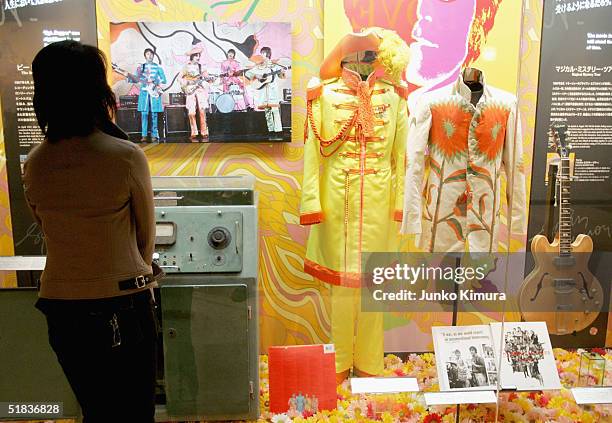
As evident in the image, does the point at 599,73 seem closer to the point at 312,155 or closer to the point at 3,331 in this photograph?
the point at 312,155

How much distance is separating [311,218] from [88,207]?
1.27 m

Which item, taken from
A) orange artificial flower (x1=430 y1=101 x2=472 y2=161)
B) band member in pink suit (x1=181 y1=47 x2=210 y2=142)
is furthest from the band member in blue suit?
orange artificial flower (x1=430 y1=101 x2=472 y2=161)

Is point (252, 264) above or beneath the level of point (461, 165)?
beneath

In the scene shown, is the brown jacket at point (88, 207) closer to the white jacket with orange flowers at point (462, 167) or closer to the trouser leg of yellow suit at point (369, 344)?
the white jacket with orange flowers at point (462, 167)

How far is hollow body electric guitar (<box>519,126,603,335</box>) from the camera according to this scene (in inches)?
87.7

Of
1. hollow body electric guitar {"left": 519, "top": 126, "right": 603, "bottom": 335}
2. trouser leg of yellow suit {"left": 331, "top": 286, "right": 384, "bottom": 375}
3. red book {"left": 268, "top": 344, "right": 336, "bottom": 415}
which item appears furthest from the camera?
trouser leg of yellow suit {"left": 331, "top": 286, "right": 384, "bottom": 375}

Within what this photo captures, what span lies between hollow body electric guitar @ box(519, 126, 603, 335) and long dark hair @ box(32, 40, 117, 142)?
171cm

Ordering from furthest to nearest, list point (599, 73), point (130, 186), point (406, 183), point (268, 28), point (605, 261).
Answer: point (268, 28) < point (406, 183) < point (605, 261) < point (599, 73) < point (130, 186)

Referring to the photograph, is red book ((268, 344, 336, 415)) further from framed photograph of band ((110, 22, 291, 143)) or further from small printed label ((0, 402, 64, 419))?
framed photograph of band ((110, 22, 291, 143))

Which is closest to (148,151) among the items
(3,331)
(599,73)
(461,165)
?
(3,331)

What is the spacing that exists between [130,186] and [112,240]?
0.56 feet

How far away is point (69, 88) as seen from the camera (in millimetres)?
1547

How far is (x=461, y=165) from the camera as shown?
243 centimetres

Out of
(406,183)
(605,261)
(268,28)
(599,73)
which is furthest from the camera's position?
(268,28)
